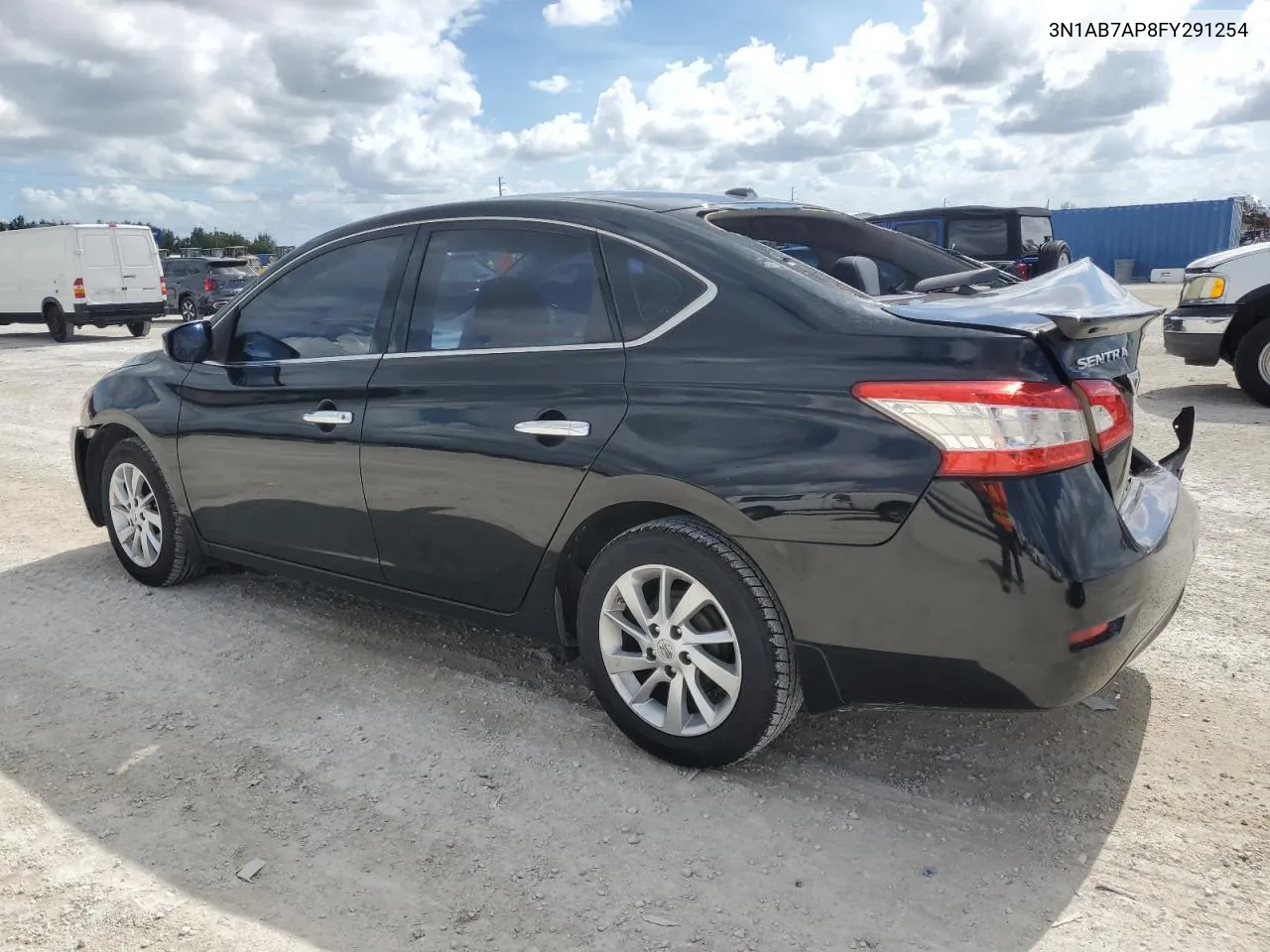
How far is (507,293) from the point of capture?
339 cm

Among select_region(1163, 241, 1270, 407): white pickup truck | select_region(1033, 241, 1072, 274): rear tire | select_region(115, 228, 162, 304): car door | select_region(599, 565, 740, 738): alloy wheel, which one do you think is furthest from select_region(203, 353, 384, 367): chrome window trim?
select_region(115, 228, 162, 304): car door

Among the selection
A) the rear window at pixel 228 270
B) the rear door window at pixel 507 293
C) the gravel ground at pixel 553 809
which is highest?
the rear window at pixel 228 270

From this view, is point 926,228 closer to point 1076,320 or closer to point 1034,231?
point 1034,231

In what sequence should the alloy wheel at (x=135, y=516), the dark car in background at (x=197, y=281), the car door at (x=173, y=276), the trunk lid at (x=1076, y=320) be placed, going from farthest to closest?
the car door at (x=173, y=276), the dark car in background at (x=197, y=281), the alloy wheel at (x=135, y=516), the trunk lid at (x=1076, y=320)

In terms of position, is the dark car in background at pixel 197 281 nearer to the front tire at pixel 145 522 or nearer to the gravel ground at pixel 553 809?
the front tire at pixel 145 522

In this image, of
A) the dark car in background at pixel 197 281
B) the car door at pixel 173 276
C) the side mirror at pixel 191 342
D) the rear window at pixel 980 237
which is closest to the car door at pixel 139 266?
the dark car in background at pixel 197 281

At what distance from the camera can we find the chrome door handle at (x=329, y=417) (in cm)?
371

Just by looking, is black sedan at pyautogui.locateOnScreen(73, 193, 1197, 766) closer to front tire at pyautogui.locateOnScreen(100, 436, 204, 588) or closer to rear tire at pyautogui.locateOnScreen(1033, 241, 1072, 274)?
front tire at pyautogui.locateOnScreen(100, 436, 204, 588)

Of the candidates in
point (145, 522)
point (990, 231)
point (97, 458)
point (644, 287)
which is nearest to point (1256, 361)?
point (990, 231)

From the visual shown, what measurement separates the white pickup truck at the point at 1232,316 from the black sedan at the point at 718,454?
6.00 metres

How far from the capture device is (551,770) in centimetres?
313

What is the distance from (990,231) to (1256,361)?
19.4 ft

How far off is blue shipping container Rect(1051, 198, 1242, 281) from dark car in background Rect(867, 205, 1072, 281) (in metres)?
21.9

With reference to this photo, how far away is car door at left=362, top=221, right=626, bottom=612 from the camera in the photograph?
10.3 feet
